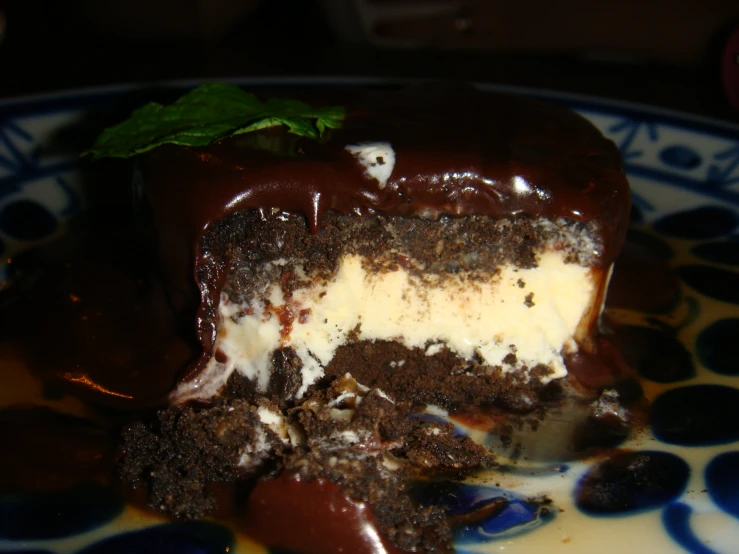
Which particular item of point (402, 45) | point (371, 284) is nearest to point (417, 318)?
point (371, 284)

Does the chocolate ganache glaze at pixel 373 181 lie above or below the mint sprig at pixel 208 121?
below

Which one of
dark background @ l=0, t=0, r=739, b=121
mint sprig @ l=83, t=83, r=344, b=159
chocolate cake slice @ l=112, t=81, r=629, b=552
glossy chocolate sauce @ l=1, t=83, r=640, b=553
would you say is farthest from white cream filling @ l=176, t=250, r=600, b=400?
dark background @ l=0, t=0, r=739, b=121

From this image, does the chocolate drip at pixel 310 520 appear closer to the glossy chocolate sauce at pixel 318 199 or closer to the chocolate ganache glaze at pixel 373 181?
the glossy chocolate sauce at pixel 318 199

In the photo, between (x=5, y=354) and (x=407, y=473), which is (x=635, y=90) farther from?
(x=5, y=354)

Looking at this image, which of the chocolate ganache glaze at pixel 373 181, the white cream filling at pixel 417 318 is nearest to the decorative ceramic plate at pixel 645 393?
the white cream filling at pixel 417 318

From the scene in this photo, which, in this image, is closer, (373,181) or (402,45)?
(373,181)

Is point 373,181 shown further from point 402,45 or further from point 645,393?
point 402,45

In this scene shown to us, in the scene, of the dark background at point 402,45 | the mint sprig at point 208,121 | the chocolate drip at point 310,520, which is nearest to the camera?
the chocolate drip at point 310,520
